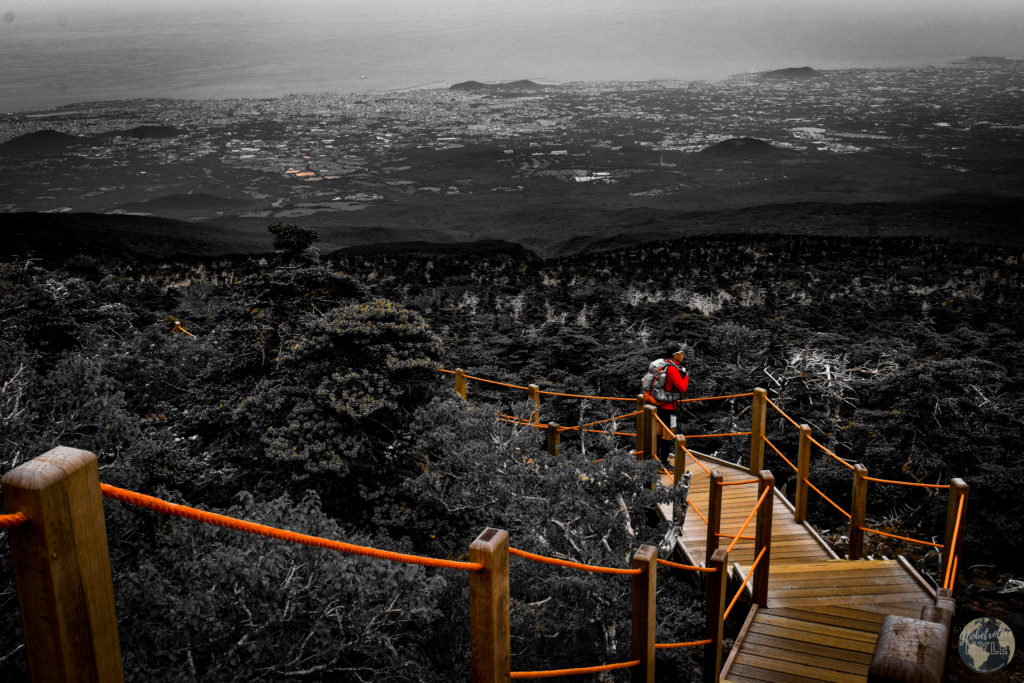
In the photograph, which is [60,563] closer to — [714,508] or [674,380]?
[714,508]

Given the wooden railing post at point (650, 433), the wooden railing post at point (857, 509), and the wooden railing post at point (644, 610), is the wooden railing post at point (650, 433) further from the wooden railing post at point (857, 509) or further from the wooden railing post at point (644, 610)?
the wooden railing post at point (644, 610)

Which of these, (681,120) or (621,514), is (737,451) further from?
(681,120)

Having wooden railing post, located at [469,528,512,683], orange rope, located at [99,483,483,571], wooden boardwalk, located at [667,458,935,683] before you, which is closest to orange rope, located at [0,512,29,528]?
orange rope, located at [99,483,483,571]

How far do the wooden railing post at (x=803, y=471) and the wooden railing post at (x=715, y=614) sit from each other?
92.4 inches

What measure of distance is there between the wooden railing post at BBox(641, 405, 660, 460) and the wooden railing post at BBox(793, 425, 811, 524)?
1.43m

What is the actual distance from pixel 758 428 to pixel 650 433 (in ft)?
3.54

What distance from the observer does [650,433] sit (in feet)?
23.5

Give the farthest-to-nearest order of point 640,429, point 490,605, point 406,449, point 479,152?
point 479,152 → point 640,429 → point 406,449 → point 490,605

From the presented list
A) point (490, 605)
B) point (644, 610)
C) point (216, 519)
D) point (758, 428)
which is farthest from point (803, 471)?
point (216, 519)

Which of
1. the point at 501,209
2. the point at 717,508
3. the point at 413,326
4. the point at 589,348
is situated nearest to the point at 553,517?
the point at 717,508

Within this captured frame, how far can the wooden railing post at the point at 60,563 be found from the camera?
3.67 feet

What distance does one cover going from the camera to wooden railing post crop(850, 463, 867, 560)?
5.49m
